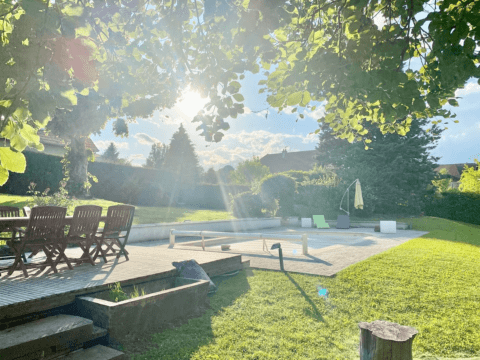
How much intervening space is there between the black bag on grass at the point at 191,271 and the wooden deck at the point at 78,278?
0.12 m

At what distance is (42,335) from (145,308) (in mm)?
1234

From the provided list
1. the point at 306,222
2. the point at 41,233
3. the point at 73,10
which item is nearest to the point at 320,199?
the point at 306,222

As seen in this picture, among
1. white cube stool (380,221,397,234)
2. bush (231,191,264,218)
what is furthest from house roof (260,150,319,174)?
white cube stool (380,221,397,234)

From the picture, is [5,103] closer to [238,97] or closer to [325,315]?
[238,97]

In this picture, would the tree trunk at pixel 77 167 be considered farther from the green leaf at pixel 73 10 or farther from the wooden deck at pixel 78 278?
the green leaf at pixel 73 10

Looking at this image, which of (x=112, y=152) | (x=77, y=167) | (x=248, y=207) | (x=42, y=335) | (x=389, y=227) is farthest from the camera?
(x=112, y=152)

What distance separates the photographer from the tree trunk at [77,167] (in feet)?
59.9

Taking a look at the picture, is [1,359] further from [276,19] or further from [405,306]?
[405,306]

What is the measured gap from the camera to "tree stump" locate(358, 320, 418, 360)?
286cm

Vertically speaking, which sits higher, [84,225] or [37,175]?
[37,175]

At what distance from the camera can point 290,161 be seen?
6291 centimetres

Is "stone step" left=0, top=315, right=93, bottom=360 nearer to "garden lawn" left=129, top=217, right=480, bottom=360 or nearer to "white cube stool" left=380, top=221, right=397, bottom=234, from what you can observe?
"garden lawn" left=129, top=217, right=480, bottom=360

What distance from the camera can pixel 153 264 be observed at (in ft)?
20.6

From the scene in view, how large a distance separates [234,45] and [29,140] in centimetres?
195
